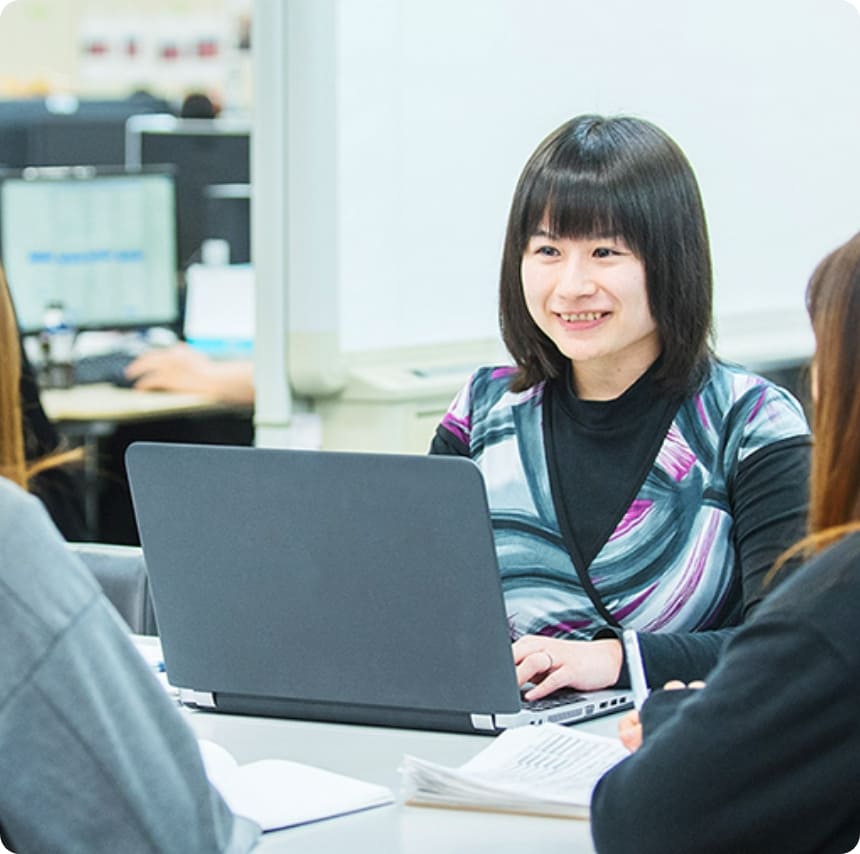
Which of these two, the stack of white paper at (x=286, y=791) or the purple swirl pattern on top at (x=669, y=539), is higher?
the purple swirl pattern on top at (x=669, y=539)

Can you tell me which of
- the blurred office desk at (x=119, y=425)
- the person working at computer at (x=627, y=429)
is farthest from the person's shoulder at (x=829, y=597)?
the blurred office desk at (x=119, y=425)

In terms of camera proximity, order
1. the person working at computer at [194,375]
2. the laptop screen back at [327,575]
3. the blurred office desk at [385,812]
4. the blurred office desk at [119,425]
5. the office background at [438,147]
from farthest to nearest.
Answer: the person working at computer at [194,375] → the blurred office desk at [119,425] → the office background at [438,147] → the laptop screen back at [327,575] → the blurred office desk at [385,812]

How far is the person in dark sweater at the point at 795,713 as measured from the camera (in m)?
1.22

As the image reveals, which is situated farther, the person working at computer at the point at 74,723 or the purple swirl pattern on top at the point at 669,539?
the purple swirl pattern on top at the point at 669,539

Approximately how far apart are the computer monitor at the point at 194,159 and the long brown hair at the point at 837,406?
4237 mm

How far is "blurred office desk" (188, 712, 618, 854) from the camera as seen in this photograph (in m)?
1.47

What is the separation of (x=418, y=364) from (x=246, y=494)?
Result: 1974 mm

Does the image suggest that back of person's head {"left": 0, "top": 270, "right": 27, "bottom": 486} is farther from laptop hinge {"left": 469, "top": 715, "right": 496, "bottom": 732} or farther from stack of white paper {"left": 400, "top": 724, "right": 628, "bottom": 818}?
laptop hinge {"left": 469, "top": 715, "right": 496, "bottom": 732}

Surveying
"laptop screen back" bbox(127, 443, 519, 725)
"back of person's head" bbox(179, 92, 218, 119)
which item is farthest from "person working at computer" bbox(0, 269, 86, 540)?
"back of person's head" bbox(179, 92, 218, 119)

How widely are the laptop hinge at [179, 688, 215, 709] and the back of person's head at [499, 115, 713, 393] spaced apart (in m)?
0.65

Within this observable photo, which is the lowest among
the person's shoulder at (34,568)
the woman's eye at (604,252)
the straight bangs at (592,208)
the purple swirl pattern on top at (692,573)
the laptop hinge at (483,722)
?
the laptop hinge at (483,722)

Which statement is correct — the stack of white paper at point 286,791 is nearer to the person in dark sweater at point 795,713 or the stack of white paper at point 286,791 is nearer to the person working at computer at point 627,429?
the person in dark sweater at point 795,713

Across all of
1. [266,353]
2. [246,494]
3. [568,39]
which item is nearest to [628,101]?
[568,39]

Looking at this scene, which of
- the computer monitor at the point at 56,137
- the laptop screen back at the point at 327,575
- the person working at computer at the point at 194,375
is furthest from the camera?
the computer monitor at the point at 56,137
